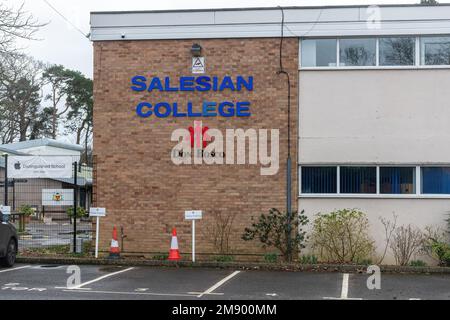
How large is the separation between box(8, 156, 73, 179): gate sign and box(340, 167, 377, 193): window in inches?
271

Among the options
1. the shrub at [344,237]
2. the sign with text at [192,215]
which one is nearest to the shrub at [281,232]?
the shrub at [344,237]

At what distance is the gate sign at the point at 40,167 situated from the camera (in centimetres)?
1680

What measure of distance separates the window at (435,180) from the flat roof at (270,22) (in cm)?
325

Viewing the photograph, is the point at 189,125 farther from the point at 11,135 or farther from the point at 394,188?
the point at 11,135

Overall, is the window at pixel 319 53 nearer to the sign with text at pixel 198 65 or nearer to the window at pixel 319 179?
the sign with text at pixel 198 65

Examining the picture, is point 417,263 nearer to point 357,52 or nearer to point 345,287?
point 345,287

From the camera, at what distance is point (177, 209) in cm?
1598

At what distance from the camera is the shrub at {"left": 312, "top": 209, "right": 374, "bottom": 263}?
15148 millimetres

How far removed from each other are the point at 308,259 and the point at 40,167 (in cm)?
729

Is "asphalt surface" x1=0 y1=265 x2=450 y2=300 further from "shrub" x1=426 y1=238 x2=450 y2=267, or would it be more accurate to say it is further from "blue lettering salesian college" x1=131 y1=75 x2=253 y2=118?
"blue lettering salesian college" x1=131 y1=75 x2=253 y2=118

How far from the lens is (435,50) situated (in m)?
15.7
